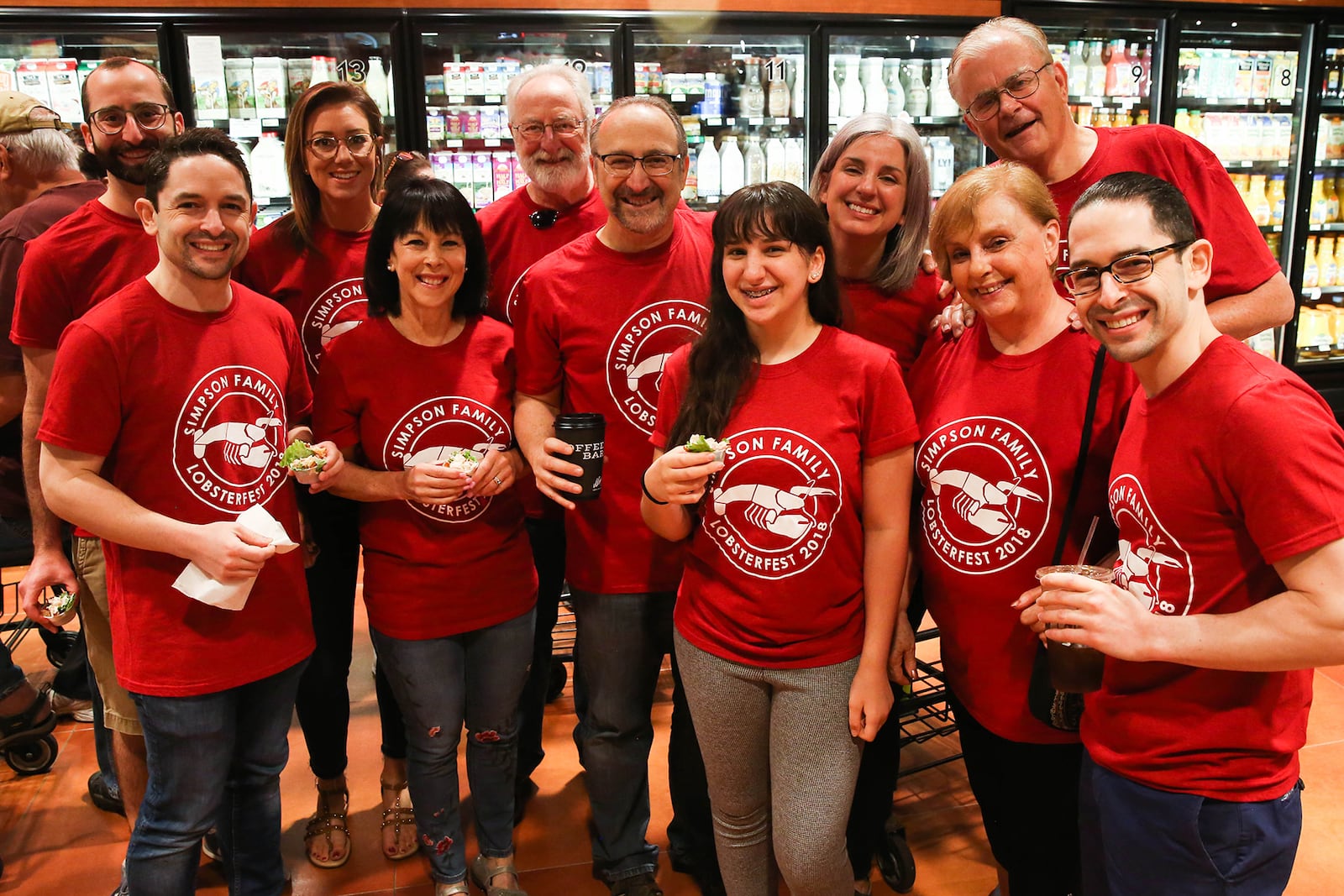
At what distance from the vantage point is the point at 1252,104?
5727 millimetres

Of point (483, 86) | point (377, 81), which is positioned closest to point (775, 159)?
point (483, 86)

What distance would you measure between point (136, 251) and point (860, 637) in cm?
187

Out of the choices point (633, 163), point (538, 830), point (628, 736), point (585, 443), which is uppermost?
point (633, 163)

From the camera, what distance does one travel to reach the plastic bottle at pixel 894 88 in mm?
5117

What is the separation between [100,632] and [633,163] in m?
1.70

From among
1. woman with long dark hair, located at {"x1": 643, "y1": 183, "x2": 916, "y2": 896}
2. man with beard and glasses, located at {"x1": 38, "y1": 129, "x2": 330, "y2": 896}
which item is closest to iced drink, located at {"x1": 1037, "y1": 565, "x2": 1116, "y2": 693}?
woman with long dark hair, located at {"x1": 643, "y1": 183, "x2": 916, "y2": 896}

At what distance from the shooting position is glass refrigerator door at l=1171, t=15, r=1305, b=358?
5551 mm

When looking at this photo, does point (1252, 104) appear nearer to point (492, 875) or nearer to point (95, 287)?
point (492, 875)

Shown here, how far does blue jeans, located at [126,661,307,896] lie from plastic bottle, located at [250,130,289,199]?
3.17 meters

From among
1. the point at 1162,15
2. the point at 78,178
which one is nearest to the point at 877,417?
the point at 78,178

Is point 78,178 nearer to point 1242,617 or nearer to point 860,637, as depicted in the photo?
point 860,637

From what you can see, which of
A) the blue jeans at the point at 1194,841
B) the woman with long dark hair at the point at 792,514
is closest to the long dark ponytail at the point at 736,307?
the woman with long dark hair at the point at 792,514

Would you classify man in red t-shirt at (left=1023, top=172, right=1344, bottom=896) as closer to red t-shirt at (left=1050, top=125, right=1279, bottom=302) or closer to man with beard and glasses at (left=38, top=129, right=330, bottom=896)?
red t-shirt at (left=1050, top=125, right=1279, bottom=302)

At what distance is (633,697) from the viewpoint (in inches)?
92.7
